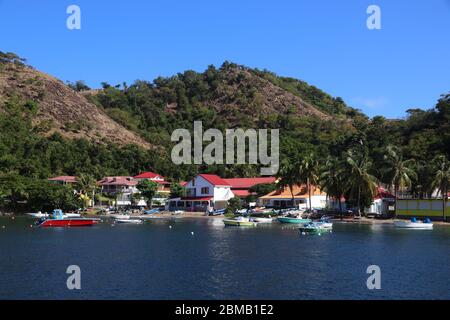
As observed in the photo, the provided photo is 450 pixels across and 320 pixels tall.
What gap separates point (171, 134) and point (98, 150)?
46.5 meters

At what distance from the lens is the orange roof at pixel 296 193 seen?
102375 mm

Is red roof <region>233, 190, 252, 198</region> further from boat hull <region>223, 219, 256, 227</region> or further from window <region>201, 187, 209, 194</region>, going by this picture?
boat hull <region>223, 219, 256, 227</region>

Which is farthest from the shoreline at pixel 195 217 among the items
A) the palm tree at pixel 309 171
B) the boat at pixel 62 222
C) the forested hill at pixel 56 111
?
the forested hill at pixel 56 111

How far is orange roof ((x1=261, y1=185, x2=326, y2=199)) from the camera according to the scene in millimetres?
102375

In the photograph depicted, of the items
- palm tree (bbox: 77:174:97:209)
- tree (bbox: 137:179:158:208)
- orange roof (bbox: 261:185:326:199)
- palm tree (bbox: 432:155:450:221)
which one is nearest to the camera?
palm tree (bbox: 432:155:450:221)

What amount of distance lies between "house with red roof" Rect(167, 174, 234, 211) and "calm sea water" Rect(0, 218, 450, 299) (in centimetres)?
5317

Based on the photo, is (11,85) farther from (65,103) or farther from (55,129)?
(55,129)

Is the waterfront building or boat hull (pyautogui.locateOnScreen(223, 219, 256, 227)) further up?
the waterfront building

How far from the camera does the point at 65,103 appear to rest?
19212 cm

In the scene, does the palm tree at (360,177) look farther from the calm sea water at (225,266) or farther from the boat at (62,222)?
the boat at (62,222)

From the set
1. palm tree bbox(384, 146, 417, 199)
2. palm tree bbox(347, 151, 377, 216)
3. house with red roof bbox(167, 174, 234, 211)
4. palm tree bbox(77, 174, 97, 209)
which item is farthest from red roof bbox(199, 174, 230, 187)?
palm tree bbox(384, 146, 417, 199)

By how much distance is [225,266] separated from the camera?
37.1 m

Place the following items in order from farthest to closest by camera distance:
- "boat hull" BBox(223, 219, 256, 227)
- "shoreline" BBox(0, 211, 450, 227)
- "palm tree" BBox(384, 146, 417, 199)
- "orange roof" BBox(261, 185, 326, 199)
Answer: "orange roof" BBox(261, 185, 326, 199)
"palm tree" BBox(384, 146, 417, 199)
"shoreline" BBox(0, 211, 450, 227)
"boat hull" BBox(223, 219, 256, 227)

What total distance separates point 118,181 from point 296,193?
1813 inches
